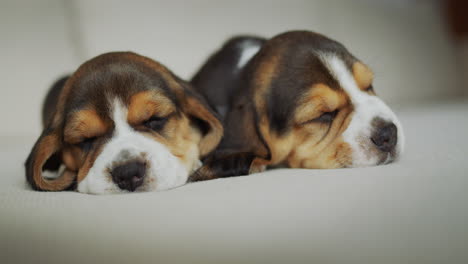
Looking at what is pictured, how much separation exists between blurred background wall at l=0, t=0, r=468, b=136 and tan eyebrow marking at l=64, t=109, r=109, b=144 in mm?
2026

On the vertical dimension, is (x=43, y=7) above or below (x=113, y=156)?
above

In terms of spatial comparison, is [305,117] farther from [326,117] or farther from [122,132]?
[122,132]

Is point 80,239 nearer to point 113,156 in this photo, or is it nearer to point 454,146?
point 113,156

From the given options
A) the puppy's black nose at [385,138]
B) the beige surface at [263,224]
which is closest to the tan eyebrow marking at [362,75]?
the puppy's black nose at [385,138]

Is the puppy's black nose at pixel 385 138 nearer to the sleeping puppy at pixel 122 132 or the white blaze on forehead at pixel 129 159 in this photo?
the sleeping puppy at pixel 122 132

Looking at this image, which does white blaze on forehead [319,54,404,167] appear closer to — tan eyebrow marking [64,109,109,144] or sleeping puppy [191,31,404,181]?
sleeping puppy [191,31,404,181]

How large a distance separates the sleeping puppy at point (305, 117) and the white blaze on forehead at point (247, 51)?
417mm

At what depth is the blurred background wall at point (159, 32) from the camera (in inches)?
164

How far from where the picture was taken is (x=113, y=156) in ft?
7.54

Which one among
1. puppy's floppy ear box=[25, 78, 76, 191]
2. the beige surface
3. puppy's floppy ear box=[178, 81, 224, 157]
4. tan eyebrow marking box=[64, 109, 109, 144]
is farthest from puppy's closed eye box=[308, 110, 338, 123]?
puppy's floppy ear box=[25, 78, 76, 191]

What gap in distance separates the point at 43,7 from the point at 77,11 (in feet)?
0.97

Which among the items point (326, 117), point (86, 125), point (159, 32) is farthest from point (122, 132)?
point (159, 32)

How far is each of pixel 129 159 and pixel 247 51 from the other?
5.18 feet

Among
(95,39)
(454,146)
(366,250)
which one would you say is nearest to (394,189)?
(366,250)
